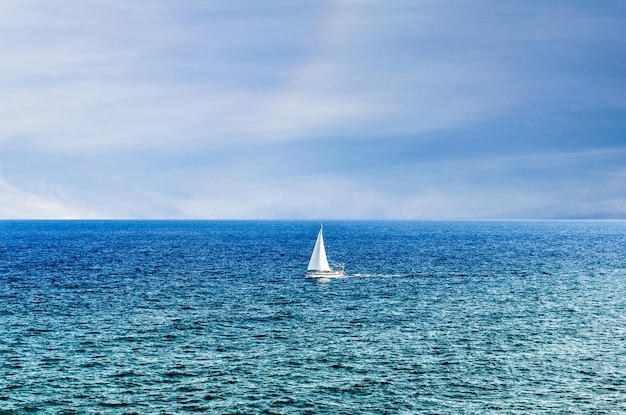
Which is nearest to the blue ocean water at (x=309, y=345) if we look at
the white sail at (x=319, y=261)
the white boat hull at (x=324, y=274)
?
the white boat hull at (x=324, y=274)

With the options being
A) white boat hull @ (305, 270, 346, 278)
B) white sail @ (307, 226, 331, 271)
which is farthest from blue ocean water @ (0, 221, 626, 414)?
white sail @ (307, 226, 331, 271)

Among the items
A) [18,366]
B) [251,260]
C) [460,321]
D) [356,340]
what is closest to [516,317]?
[460,321]

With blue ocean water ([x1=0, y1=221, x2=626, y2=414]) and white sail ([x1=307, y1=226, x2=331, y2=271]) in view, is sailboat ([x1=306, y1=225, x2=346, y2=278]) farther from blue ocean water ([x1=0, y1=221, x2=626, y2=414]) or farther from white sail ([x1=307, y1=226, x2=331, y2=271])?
blue ocean water ([x1=0, y1=221, x2=626, y2=414])

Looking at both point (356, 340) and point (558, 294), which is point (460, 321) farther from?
point (558, 294)

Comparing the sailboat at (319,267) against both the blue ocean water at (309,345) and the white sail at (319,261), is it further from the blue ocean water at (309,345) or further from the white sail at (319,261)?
the blue ocean water at (309,345)

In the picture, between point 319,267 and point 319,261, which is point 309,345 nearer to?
point 319,267

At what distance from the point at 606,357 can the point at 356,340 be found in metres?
26.1

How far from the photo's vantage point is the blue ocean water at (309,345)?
52.2 metres

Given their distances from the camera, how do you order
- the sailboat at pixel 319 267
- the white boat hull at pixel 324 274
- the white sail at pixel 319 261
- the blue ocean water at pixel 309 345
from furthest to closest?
the white sail at pixel 319 261, the sailboat at pixel 319 267, the white boat hull at pixel 324 274, the blue ocean water at pixel 309 345

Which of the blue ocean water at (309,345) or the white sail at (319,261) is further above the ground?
the white sail at (319,261)

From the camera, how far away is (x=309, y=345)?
69.4 metres

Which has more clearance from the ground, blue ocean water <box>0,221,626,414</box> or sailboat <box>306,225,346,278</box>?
sailboat <box>306,225,346,278</box>

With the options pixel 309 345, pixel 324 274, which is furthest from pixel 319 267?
pixel 309 345

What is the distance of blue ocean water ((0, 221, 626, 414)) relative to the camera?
2056 inches
